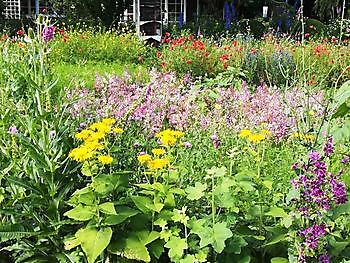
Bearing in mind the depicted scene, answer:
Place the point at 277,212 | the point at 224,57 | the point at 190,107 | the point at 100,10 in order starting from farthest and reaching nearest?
the point at 100,10 < the point at 224,57 < the point at 190,107 < the point at 277,212

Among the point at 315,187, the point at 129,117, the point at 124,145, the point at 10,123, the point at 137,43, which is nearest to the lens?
the point at 315,187

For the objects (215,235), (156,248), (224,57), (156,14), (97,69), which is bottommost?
(156,248)

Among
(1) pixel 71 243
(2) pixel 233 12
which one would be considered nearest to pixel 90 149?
(1) pixel 71 243

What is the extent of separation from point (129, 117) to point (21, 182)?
1973 mm

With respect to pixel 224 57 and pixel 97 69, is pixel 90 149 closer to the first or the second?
pixel 224 57

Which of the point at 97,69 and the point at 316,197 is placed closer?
the point at 316,197

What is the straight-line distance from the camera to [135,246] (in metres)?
3.06

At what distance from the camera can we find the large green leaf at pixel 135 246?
3.03 m

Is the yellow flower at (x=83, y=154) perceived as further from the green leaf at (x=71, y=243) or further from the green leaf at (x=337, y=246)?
the green leaf at (x=337, y=246)

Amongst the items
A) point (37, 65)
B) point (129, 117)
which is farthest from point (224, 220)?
point (129, 117)

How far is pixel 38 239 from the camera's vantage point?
11.3 feet

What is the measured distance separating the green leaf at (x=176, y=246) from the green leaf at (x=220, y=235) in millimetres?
175

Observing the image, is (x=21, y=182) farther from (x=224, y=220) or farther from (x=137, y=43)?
(x=137, y=43)

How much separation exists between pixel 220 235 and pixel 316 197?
1.69 feet
